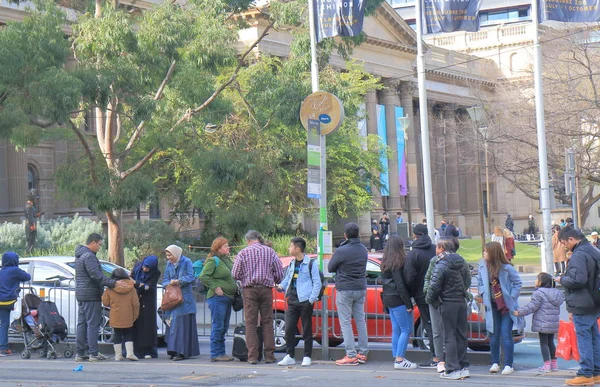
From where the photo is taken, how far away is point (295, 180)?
122 ft

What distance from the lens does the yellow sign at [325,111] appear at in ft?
50.1

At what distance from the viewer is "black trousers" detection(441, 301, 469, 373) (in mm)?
11430

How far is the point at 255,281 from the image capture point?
1300cm

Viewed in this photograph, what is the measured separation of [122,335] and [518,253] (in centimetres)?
3678

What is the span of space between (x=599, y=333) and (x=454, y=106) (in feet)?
202

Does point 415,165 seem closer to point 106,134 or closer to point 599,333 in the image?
point 106,134

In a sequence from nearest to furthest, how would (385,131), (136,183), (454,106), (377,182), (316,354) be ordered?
(316,354) < (136,183) < (377,182) < (385,131) < (454,106)

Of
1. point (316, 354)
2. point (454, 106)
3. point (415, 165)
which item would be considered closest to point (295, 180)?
point (316, 354)

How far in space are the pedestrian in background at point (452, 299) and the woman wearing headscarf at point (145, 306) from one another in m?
4.50

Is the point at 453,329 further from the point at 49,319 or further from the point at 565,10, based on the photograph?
the point at 565,10

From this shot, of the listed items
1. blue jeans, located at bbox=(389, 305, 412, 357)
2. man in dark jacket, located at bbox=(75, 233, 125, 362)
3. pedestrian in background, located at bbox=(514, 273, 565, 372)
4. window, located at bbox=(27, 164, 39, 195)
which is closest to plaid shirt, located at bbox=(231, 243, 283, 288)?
blue jeans, located at bbox=(389, 305, 412, 357)

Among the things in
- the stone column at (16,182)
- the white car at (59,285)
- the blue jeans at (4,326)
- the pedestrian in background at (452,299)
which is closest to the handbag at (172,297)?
the white car at (59,285)

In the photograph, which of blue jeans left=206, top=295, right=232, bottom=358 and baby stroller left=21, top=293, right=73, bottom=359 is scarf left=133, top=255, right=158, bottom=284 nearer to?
blue jeans left=206, top=295, right=232, bottom=358

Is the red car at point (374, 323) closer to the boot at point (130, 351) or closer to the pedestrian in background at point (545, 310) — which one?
the pedestrian in background at point (545, 310)
